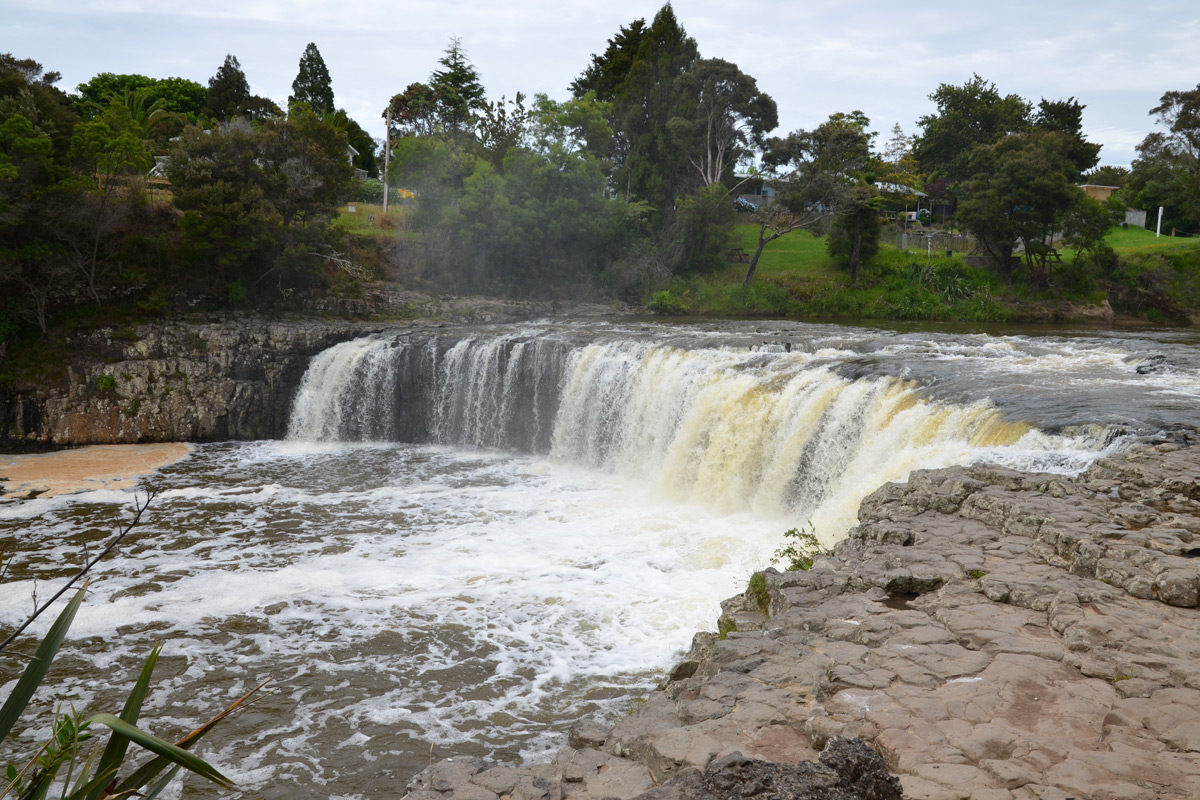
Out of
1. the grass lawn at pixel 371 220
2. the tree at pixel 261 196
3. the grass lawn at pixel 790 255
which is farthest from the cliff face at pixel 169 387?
the grass lawn at pixel 790 255

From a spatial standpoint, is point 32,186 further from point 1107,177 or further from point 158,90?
point 1107,177

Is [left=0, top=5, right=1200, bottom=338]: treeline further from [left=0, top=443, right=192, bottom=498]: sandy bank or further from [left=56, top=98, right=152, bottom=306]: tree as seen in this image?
[left=0, top=443, right=192, bottom=498]: sandy bank

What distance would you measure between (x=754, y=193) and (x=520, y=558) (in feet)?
151

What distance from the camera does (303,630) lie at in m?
9.34

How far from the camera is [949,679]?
5.25 m

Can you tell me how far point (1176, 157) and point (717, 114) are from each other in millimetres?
18505

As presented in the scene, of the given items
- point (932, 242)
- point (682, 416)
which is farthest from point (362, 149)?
point (682, 416)

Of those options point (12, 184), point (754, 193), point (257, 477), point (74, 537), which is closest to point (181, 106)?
point (12, 184)

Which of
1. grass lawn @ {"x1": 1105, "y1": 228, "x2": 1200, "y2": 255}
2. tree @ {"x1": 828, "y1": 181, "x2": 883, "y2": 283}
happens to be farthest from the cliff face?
grass lawn @ {"x1": 1105, "y1": 228, "x2": 1200, "y2": 255}

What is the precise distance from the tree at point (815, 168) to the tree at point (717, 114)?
1.56m

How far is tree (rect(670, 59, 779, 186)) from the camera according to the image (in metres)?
33.8

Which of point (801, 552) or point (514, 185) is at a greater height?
point (514, 185)

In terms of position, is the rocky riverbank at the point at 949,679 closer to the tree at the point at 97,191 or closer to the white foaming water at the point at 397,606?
the white foaming water at the point at 397,606

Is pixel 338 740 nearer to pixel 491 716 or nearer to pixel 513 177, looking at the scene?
pixel 491 716
